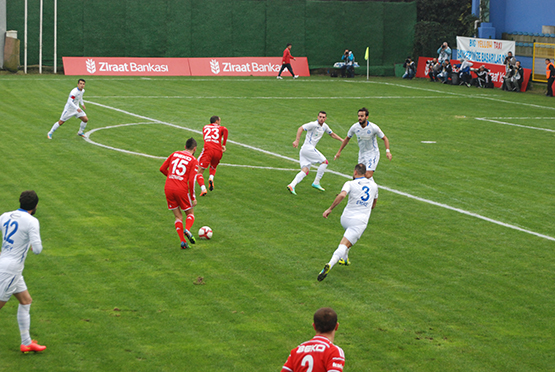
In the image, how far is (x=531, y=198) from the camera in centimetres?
1838

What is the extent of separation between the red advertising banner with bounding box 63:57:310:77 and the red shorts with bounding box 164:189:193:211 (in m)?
38.6

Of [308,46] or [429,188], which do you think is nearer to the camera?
[429,188]

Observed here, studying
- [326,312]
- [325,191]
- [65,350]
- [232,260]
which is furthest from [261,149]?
[326,312]

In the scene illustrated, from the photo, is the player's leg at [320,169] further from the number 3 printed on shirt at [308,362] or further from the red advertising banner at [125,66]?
the red advertising banner at [125,66]

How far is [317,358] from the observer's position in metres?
6.00

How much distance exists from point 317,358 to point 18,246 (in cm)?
453

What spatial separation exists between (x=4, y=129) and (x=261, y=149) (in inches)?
398

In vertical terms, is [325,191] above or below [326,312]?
below

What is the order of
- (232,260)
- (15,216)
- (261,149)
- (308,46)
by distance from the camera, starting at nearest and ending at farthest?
(15,216), (232,260), (261,149), (308,46)

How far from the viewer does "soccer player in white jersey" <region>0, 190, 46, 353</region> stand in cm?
837

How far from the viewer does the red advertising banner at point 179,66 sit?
49.6 meters

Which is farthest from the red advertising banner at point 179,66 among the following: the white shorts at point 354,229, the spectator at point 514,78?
the white shorts at point 354,229

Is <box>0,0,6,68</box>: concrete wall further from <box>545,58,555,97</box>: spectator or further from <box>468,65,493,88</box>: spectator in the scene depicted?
<box>545,58,555,97</box>: spectator

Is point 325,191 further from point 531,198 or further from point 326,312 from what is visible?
point 326,312
